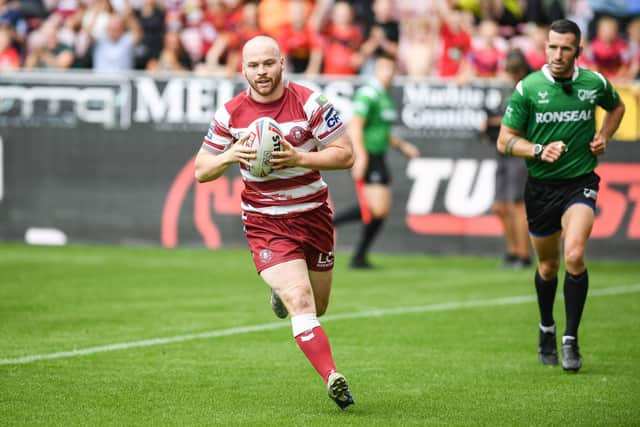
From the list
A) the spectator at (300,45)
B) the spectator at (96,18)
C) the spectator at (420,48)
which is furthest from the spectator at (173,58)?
the spectator at (420,48)

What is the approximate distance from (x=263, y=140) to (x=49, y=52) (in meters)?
14.8

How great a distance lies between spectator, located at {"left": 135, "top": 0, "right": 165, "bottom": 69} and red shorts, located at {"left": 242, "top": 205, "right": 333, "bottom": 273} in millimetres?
13106

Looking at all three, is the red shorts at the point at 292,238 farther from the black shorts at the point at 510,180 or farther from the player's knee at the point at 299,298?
the black shorts at the point at 510,180

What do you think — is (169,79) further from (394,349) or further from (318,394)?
(318,394)

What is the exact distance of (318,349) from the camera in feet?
23.2

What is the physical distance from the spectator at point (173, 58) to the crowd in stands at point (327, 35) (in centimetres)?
2

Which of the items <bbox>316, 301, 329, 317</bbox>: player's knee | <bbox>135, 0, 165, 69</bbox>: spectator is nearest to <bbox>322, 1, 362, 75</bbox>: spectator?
<bbox>135, 0, 165, 69</bbox>: spectator

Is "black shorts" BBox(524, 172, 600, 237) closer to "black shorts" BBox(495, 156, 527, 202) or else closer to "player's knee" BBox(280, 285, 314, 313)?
"player's knee" BBox(280, 285, 314, 313)

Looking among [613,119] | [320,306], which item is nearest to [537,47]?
[613,119]

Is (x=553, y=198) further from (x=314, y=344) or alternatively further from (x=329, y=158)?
(x=314, y=344)

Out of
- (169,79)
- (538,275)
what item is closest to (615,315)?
(538,275)

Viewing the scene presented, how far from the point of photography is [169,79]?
17.9m

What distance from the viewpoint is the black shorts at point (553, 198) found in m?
8.76

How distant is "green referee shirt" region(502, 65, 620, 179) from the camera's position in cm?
879
